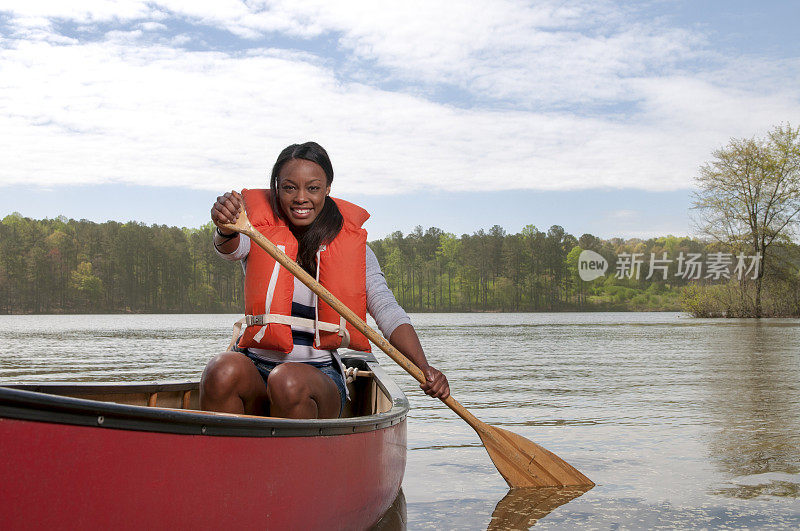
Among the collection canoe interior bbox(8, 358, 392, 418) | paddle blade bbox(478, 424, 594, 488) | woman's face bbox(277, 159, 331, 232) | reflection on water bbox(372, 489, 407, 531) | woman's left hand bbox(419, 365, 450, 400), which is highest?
woman's face bbox(277, 159, 331, 232)

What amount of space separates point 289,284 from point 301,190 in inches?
15.0

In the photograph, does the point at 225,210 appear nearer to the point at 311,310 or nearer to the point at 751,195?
the point at 311,310

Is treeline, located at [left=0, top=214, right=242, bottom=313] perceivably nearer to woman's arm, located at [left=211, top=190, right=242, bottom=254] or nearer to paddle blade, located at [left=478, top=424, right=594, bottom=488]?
paddle blade, located at [left=478, top=424, right=594, bottom=488]

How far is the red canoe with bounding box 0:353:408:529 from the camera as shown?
176 centimetres

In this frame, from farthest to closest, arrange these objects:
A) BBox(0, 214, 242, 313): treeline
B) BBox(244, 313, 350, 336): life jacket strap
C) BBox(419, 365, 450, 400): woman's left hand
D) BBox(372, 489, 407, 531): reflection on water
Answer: BBox(0, 214, 242, 313): treeline < BBox(372, 489, 407, 531): reflection on water < BBox(419, 365, 450, 400): woman's left hand < BBox(244, 313, 350, 336): life jacket strap

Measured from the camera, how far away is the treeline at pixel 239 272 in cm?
6694

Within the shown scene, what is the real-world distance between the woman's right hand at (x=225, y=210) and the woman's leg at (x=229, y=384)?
0.49 meters

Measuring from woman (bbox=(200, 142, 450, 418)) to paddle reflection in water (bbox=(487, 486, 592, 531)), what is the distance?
686 mm

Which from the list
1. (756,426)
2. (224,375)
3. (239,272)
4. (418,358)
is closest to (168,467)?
(224,375)

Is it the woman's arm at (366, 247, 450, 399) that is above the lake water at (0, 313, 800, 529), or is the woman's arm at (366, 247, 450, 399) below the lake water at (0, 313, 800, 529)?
above

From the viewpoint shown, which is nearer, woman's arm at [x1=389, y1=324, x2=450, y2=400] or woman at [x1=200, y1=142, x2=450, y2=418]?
woman at [x1=200, y1=142, x2=450, y2=418]

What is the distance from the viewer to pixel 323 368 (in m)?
3.03

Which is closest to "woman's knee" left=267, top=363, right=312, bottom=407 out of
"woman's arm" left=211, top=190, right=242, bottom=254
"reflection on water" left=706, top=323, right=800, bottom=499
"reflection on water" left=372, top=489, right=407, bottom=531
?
"woman's arm" left=211, top=190, right=242, bottom=254

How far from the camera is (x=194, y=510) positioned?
6.75 ft
